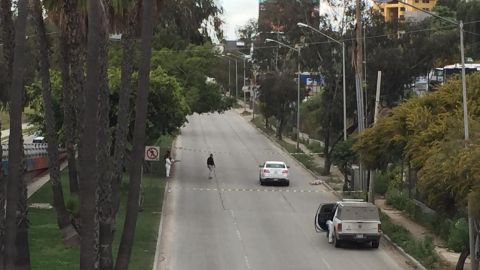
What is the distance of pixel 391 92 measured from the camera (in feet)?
160

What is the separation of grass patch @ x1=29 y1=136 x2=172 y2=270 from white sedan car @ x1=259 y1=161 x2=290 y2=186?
334 inches

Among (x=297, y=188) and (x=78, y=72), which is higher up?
(x=78, y=72)

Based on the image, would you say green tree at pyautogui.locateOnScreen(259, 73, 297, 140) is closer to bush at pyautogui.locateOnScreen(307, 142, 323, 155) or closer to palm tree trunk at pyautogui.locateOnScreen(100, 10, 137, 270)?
bush at pyautogui.locateOnScreen(307, 142, 323, 155)

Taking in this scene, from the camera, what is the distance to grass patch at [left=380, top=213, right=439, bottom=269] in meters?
22.5

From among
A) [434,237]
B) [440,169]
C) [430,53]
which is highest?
[430,53]

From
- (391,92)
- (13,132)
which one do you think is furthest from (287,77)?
(13,132)

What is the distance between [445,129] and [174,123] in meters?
16.4

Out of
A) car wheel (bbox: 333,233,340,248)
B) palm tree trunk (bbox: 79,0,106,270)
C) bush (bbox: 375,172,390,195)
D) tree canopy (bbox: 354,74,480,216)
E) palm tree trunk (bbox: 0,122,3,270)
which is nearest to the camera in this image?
palm tree trunk (bbox: 79,0,106,270)

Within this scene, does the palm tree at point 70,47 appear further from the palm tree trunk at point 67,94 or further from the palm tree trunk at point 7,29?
the palm tree trunk at point 7,29

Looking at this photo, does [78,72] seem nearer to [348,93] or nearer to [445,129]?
[445,129]

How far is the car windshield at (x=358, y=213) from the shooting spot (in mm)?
25355

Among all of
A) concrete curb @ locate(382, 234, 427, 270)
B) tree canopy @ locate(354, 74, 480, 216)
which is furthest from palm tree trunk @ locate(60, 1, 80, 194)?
concrete curb @ locate(382, 234, 427, 270)

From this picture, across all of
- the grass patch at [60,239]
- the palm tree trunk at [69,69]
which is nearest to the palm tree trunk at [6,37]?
the grass patch at [60,239]

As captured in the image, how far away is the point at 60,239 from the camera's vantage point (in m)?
23.3
